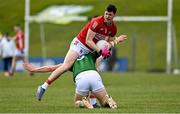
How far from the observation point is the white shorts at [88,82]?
16.5m

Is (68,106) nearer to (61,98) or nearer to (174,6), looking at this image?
(61,98)

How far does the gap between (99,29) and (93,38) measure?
0.25m

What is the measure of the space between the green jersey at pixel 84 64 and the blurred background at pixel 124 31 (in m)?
32.4

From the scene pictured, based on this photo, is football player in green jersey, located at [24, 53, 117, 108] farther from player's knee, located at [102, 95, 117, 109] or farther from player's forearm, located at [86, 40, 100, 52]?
player's forearm, located at [86, 40, 100, 52]

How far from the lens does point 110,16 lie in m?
16.8

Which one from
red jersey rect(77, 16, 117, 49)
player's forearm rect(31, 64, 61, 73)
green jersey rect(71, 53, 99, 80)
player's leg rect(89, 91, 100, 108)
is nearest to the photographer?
green jersey rect(71, 53, 99, 80)

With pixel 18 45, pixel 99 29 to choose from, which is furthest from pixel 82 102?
pixel 18 45

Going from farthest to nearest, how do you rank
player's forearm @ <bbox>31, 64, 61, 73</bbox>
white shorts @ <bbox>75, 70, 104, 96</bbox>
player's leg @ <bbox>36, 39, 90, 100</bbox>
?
player's forearm @ <bbox>31, 64, 61, 73</bbox> → player's leg @ <bbox>36, 39, 90, 100</bbox> → white shorts @ <bbox>75, 70, 104, 96</bbox>

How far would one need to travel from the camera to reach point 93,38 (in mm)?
17234

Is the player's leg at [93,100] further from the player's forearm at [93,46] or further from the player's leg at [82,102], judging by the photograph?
the player's forearm at [93,46]

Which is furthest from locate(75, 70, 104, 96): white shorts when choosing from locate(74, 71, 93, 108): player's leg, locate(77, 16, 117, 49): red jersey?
locate(77, 16, 117, 49): red jersey

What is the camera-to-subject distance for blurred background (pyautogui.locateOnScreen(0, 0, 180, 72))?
2190 inches

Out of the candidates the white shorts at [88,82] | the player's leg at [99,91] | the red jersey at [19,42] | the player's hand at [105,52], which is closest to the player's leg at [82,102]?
the white shorts at [88,82]

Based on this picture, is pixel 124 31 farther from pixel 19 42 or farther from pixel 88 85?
pixel 88 85
